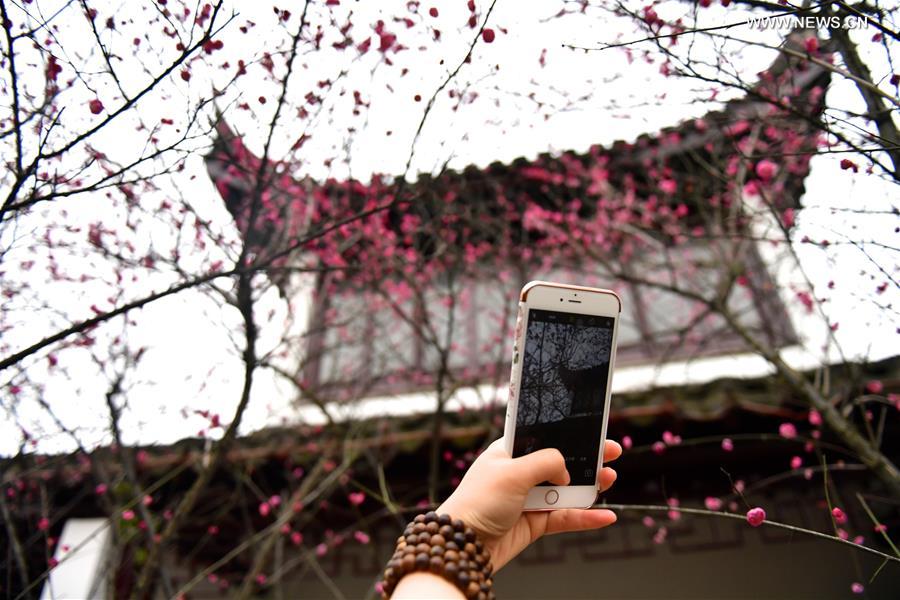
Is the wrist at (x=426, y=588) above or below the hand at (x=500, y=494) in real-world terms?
below

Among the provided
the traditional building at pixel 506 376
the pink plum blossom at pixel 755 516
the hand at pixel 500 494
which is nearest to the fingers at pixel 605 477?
the hand at pixel 500 494

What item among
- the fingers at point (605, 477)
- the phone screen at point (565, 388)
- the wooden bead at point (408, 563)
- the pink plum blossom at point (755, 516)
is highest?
the phone screen at point (565, 388)

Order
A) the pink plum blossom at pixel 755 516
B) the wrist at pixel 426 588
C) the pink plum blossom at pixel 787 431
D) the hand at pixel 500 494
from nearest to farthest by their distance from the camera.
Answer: the wrist at pixel 426 588 < the hand at pixel 500 494 < the pink plum blossom at pixel 755 516 < the pink plum blossom at pixel 787 431

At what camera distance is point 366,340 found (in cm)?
545

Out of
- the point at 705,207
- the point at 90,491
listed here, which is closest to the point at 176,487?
the point at 90,491

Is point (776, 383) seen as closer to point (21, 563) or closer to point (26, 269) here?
point (21, 563)

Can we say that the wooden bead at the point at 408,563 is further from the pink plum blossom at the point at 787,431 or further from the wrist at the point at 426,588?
the pink plum blossom at the point at 787,431

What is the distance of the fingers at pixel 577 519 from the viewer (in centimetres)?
154

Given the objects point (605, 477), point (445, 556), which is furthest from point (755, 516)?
point (445, 556)

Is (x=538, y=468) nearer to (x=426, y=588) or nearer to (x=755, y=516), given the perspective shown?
(x=426, y=588)

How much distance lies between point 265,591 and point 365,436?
4.87 feet

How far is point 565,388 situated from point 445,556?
64cm

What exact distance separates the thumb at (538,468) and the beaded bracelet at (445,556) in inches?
7.3

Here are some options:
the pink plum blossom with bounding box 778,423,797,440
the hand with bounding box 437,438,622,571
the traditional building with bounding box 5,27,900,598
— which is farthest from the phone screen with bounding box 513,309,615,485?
the pink plum blossom with bounding box 778,423,797,440
